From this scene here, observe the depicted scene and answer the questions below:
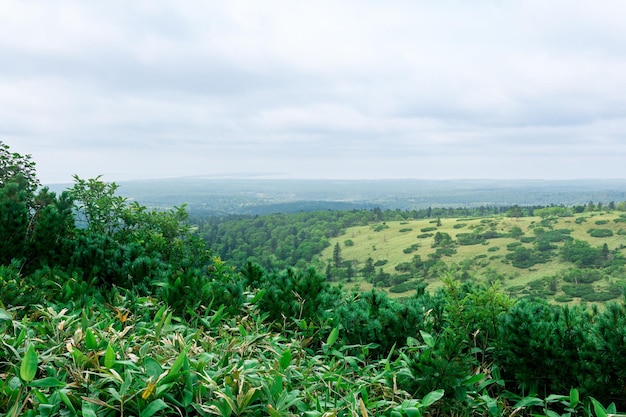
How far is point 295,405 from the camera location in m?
2.41

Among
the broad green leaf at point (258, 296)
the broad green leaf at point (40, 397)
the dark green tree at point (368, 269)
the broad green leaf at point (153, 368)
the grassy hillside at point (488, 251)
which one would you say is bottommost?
the dark green tree at point (368, 269)

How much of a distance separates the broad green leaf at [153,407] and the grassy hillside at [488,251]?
68.6 metres

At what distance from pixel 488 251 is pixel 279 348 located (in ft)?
302

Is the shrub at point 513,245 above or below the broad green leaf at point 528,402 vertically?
below

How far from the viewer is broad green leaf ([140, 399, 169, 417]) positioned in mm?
2115

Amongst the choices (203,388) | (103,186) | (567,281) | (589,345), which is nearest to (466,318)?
(589,345)

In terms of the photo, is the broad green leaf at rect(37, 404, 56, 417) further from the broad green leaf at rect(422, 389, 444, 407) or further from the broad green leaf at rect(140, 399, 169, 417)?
the broad green leaf at rect(422, 389, 444, 407)

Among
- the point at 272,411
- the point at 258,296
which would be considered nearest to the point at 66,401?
the point at 272,411

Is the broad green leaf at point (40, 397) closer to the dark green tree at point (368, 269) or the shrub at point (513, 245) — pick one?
the dark green tree at point (368, 269)

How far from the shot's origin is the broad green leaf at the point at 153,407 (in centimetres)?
211

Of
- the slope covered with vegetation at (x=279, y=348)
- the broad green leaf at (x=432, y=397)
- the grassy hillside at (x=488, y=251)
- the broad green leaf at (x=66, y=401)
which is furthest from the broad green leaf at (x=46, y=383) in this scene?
the grassy hillside at (x=488, y=251)

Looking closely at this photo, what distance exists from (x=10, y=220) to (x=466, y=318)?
5.04m

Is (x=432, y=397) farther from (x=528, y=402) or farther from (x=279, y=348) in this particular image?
(x=279, y=348)

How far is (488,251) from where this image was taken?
88.3 metres
